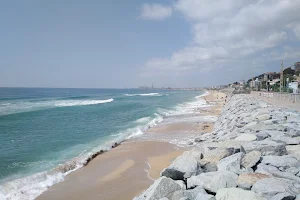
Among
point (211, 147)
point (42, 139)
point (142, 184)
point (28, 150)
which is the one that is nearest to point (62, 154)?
point (28, 150)

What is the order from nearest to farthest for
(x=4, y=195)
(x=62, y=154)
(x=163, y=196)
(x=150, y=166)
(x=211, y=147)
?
(x=163, y=196) < (x=211, y=147) < (x=4, y=195) < (x=150, y=166) < (x=62, y=154)

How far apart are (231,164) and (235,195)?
4.78ft

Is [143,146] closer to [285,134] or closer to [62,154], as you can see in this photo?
[62,154]

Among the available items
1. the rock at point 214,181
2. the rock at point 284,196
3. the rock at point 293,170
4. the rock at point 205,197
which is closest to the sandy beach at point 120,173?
the rock at point 214,181

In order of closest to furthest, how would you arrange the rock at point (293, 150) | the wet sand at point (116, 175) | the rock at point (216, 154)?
the rock at point (216, 154) → the rock at point (293, 150) → the wet sand at point (116, 175)

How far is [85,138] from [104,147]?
3.48m

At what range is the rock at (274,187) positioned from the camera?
410 centimetres

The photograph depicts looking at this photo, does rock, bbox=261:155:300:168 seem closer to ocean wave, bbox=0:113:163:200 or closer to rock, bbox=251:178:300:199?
rock, bbox=251:178:300:199

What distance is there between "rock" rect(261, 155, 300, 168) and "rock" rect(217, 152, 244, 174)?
0.59 m

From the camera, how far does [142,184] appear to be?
8.14 metres

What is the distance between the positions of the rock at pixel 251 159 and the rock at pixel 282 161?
0.18 meters

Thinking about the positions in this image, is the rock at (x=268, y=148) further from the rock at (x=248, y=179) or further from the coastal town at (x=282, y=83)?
the coastal town at (x=282, y=83)

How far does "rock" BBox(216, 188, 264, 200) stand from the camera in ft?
12.9

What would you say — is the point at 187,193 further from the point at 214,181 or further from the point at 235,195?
the point at 235,195
